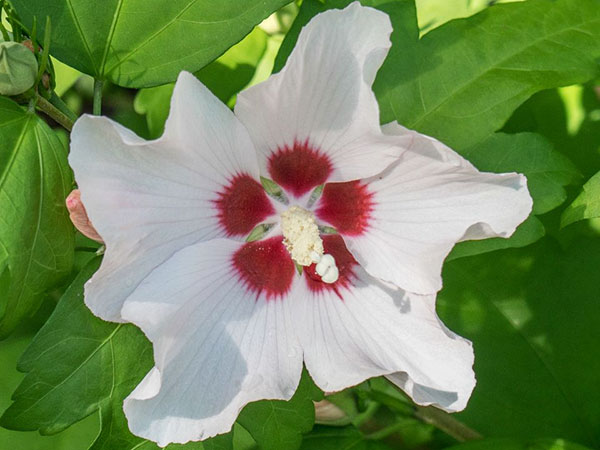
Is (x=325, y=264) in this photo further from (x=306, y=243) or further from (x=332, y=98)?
(x=332, y=98)

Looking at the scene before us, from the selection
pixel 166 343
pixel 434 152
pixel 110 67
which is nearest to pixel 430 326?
pixel 434 152

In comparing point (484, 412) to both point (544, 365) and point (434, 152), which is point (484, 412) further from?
point (434, 152)

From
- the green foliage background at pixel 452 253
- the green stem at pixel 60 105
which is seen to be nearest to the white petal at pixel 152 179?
the green foliage background at pixel 452 253

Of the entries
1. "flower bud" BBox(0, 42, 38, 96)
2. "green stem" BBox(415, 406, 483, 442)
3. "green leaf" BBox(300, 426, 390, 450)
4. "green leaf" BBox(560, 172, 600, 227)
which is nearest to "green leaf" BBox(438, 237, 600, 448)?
"green stem" BBox(415, 406, 483, 442)

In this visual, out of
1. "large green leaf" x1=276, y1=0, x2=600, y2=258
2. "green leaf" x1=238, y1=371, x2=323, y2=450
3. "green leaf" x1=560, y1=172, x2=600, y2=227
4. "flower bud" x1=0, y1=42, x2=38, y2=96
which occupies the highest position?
"flower bud" x1=0, y1=42, x2=38, y2=96

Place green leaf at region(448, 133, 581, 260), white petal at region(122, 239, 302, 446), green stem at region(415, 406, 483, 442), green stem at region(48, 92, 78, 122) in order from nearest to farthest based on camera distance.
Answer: white petal at region(122, 239, 302, 446)
green stem at region(48, 92, 78, 122)
green leaf at region(448, 133, 581, 260)
green stem at region(415, 406, 483, 442)

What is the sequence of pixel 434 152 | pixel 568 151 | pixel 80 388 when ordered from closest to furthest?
pixel 434 152 → pixel 80 388 → pixel 568 151

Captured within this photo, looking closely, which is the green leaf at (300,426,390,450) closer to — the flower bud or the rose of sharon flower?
the rose of sharon flower

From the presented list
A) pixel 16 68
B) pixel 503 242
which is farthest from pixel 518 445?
pixel 16 68
